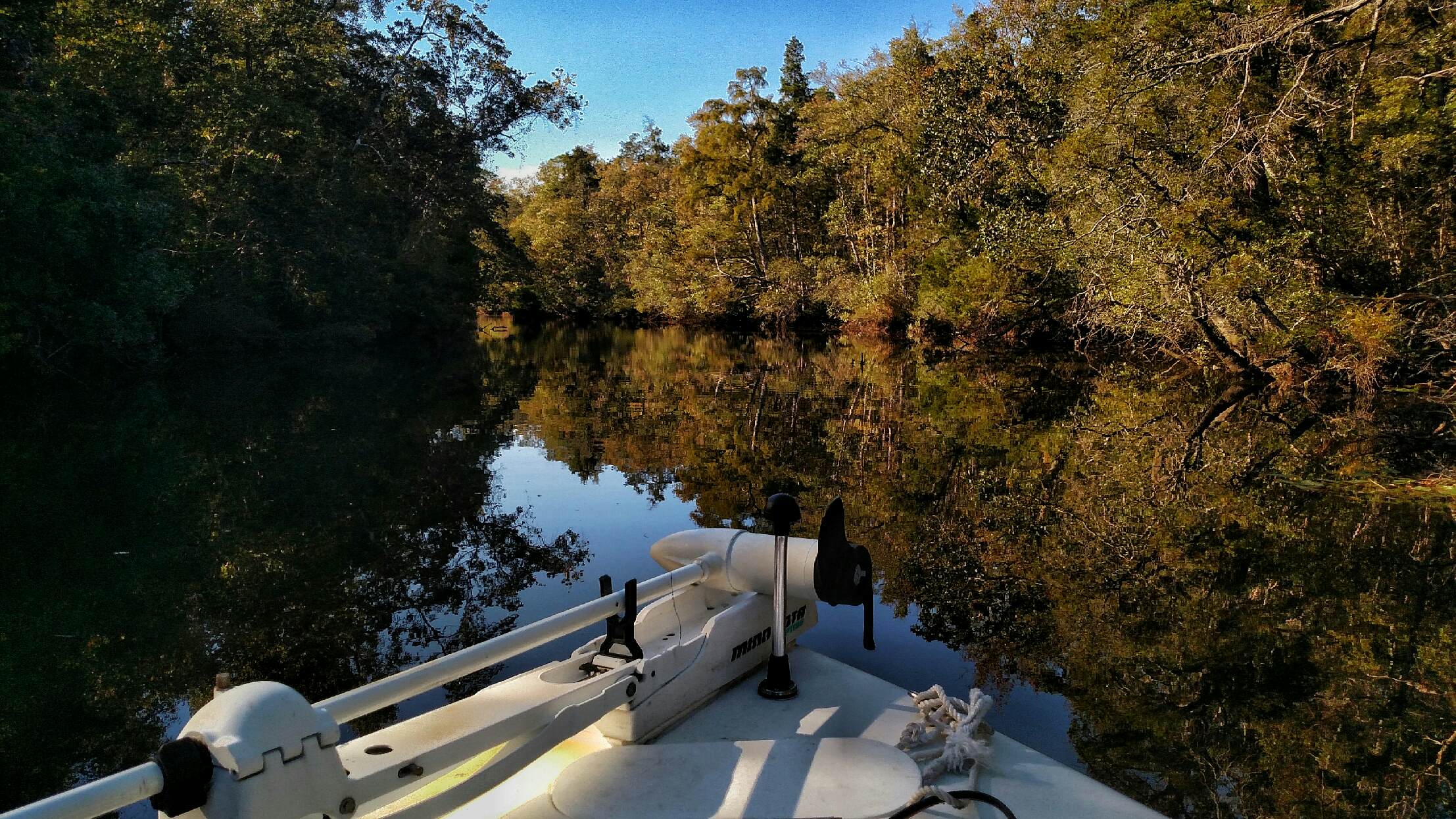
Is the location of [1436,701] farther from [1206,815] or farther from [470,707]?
[470,707]

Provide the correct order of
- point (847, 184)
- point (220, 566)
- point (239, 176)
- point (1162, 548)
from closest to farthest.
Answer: point (220, 566) < point (1162, 548) < point (239, 176) < point (847, 184)

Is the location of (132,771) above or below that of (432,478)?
above

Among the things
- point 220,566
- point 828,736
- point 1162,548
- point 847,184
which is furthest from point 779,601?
point 847,184

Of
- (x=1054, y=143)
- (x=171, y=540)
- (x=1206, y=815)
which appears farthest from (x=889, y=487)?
(x=1054, y=143)

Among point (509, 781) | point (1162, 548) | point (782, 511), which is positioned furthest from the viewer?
point (1162, 548)

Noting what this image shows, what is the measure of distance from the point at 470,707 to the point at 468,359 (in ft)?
84.1

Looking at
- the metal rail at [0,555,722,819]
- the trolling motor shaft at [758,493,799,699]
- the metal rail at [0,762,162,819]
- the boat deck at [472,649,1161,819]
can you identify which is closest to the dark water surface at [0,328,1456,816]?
the boat deck at [472,649,1161,819]

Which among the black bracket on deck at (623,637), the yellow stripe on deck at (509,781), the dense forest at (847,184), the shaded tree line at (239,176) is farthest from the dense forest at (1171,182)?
the shaded tree line at (239,176)

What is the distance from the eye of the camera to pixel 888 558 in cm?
665

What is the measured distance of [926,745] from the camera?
10.4ft

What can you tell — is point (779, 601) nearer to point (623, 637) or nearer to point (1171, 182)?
point (623, 637)

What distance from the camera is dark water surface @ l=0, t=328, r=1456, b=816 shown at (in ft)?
13.4

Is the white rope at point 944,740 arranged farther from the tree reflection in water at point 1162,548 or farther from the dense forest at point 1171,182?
the dense forest at point 1171,182

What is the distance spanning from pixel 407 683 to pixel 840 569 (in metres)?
1.90
